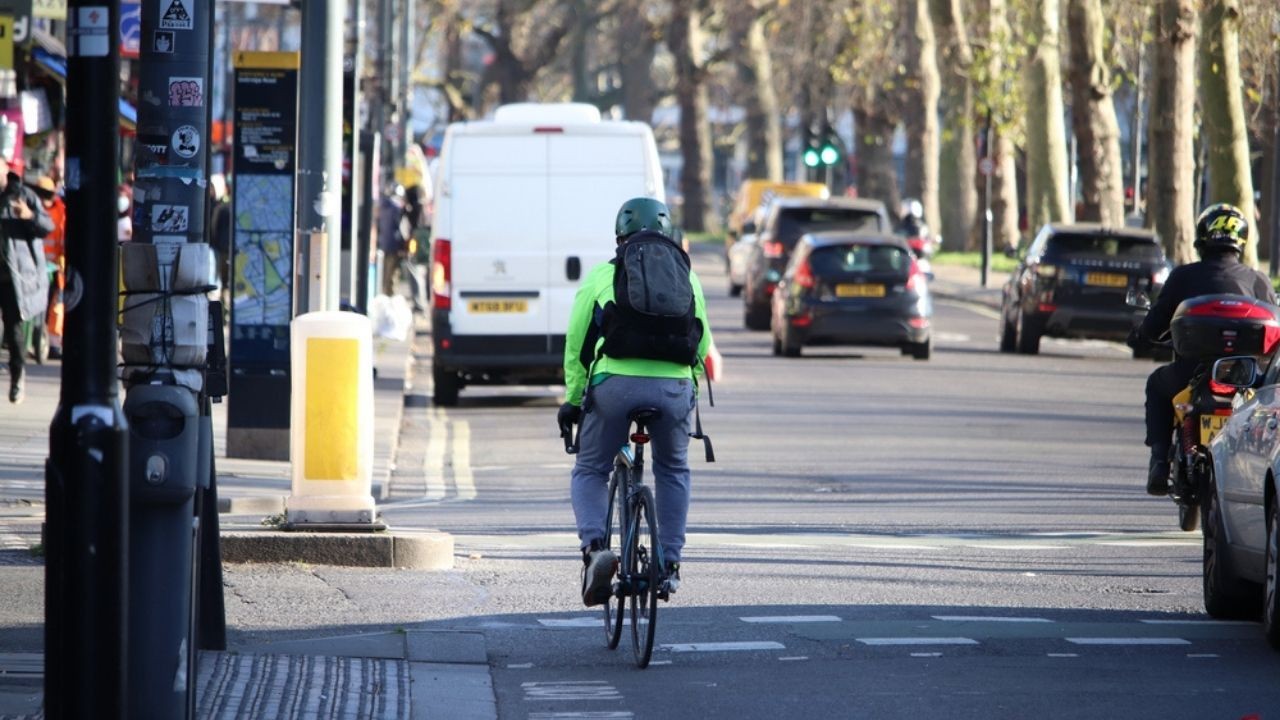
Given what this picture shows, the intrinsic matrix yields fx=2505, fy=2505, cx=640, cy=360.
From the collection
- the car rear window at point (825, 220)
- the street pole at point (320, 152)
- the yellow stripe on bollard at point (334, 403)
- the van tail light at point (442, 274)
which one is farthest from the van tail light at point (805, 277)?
the yellow stripe on bollard at point (334, 403)

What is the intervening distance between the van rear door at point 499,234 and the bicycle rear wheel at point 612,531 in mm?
11494

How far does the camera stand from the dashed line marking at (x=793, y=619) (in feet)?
32.4

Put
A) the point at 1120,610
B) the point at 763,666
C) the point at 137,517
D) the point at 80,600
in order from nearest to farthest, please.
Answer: the point at 80,600, the point at 137,517, the point at 763,666, the point at 1120,610

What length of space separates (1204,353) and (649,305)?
13.6 ft

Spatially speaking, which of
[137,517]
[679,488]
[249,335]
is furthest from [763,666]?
[249,335]

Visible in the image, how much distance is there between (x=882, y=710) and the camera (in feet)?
25.6

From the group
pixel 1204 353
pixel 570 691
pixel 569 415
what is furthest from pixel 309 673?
pixel 1204 353

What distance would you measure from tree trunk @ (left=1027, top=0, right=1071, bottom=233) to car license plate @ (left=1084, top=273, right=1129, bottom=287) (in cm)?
1898

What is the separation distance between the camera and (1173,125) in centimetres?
3691

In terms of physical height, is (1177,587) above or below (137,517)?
below

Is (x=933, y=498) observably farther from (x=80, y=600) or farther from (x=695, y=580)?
(x=80, y=600)

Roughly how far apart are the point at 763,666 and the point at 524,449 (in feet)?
31.3

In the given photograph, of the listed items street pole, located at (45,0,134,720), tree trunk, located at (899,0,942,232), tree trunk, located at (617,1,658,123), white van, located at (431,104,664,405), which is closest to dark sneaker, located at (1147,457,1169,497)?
street pole, located at (45,0,134,720)

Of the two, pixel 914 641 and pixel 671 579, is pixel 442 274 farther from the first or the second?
pixel 671 579
